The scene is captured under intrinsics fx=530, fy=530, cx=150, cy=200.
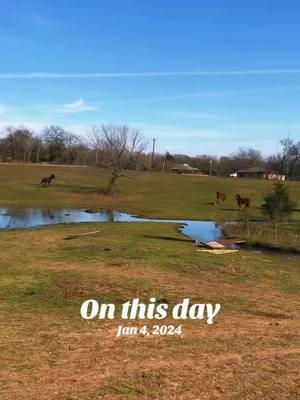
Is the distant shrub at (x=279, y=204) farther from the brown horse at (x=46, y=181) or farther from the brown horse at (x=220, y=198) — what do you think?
the brown horse at (x=46, y=181)

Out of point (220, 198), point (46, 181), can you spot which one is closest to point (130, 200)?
point (220, 198)

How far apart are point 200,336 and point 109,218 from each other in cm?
2599

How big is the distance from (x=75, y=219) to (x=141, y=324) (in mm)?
23376

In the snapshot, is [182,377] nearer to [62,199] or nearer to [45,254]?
[45,254]

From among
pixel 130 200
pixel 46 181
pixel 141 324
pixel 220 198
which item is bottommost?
pixel 141 324

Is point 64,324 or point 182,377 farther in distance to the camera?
point 64,324

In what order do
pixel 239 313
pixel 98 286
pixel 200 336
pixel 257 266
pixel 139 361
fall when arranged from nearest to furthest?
pixel 139 361 → pixel 200 336 → pixel 239 313 → pixel 98 286 → pixel 257 266

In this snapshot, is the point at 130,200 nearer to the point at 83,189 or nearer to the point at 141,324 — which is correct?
the point at 83,189

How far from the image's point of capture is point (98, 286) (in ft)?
37.0

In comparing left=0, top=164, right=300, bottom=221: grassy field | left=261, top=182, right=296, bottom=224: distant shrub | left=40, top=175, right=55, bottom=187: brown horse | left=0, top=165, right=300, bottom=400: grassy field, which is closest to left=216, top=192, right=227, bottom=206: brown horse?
left=0, top=164, right=300, bottom=221: grassy field

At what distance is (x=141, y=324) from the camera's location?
8359 mm

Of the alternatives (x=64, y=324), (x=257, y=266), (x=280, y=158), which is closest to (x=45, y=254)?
(x=257, y=266)

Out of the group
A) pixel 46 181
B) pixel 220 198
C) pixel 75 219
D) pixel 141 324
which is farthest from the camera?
pixel 46 181

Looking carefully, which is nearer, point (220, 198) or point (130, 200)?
point (220, 198)
